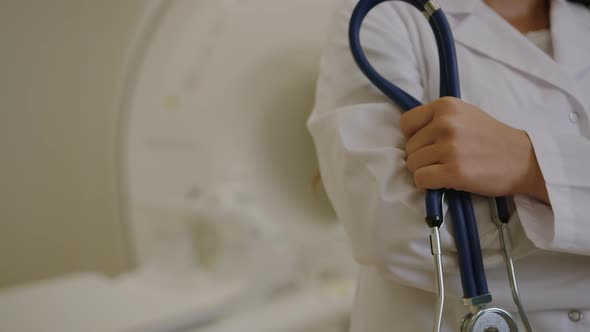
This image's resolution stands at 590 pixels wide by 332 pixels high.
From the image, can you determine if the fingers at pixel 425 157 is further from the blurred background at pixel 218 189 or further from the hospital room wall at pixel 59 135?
the hospital room wall at pixel 59 135

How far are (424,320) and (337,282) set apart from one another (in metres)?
0.51

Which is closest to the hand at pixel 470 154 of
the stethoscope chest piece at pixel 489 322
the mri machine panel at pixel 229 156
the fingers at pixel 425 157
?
the fingers at pixel 425 157

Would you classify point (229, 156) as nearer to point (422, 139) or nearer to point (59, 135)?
point (422, 139)

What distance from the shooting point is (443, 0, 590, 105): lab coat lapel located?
0.63m

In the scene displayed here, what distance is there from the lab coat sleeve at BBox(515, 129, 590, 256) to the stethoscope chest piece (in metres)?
0.08

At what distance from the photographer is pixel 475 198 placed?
0.55 meters

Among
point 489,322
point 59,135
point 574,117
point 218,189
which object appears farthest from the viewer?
point 59,135

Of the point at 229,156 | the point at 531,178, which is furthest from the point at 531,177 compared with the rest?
the point at 229,156

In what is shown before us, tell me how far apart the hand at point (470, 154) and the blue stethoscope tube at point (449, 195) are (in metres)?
0.02

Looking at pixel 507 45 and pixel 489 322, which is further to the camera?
pixel 507 45

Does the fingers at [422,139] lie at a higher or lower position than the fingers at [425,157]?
higher

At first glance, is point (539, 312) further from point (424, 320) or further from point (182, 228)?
point (182, 228)

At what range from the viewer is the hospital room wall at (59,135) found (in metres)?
1.30

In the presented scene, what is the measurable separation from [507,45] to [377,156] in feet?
0.84
